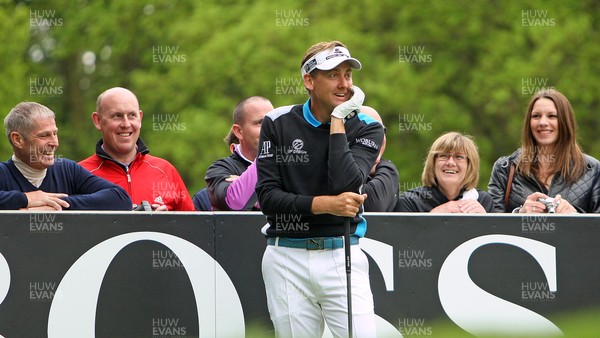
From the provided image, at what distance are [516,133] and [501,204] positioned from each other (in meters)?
11.8

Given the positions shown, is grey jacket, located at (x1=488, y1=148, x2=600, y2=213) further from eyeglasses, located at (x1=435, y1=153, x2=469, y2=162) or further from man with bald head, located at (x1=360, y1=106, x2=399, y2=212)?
man with bald head, located at (x1=360, y1=106, x2=399, y2=212)

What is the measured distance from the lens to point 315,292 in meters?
6.73

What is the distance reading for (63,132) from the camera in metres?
21.7

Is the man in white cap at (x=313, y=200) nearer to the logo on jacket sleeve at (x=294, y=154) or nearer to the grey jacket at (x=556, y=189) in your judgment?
the logo on jacket sleeve at (x=294, y=154)

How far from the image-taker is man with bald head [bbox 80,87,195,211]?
8398 millimetres

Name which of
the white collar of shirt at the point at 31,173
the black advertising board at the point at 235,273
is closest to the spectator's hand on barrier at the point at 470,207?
the black advertising board at the point at 235,273

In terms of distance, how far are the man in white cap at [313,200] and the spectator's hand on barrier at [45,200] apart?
5.61 ft

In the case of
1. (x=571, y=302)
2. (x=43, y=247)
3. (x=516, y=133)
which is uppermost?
(x=516, y=133)

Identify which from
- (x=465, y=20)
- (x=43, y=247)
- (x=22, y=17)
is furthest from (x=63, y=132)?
(x=43, y=247)

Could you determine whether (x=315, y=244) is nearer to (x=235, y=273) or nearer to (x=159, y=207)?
(x=235, y=273)

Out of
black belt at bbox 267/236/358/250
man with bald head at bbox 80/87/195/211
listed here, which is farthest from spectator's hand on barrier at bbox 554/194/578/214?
man with bald head at bbox 80/87/195/211

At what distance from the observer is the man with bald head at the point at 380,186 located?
7711 mm

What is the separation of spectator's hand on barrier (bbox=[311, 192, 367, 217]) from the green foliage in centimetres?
1242

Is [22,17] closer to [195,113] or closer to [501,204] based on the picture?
[195,113]
